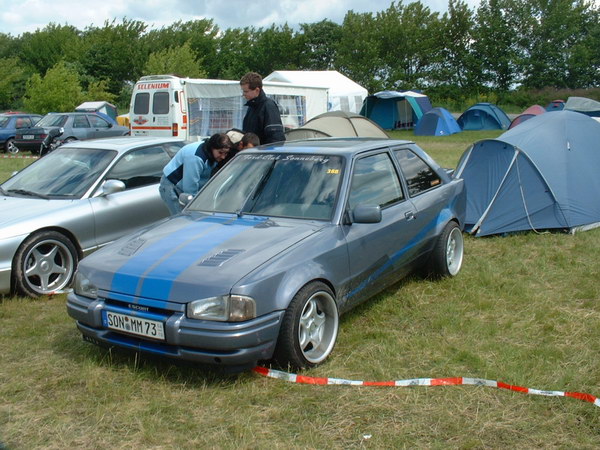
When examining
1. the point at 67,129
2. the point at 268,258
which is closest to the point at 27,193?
the point at 268,258

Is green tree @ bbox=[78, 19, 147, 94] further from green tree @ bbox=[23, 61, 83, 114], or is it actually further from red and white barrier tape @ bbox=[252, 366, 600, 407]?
red and white barrier tape @ bbox=[252, 366, 600, 407]

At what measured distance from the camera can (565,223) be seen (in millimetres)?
7801

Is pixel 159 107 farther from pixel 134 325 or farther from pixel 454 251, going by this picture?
pixel 134 325

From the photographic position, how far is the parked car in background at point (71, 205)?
5.63 metres

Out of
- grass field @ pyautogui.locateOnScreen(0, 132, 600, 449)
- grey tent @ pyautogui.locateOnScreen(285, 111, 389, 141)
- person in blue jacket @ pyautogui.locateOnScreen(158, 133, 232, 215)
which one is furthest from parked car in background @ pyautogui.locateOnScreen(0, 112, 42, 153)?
grass field @ pyautogui.locateOnScreen(0, 132, 600, 449)

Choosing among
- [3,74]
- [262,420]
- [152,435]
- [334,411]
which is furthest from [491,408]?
[3,74]

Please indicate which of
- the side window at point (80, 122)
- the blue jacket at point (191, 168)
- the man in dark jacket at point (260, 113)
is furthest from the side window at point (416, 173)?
the side window at point (80, 122)

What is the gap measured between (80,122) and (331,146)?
17.5 meters

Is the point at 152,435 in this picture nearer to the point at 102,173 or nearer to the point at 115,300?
the point at 115,300

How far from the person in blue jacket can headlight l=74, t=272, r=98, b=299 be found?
192 cm

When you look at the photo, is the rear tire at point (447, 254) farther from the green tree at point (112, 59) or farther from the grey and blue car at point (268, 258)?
the green tree at point (112, 59)

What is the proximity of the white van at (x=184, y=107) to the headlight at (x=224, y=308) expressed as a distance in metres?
12.4

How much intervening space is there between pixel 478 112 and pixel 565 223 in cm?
2193

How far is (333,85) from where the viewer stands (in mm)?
29344
